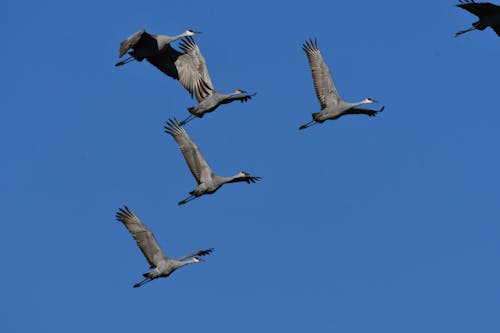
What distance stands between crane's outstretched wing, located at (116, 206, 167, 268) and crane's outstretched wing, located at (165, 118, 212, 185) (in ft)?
6.83

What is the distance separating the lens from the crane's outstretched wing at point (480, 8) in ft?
110

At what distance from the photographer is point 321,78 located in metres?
35.8

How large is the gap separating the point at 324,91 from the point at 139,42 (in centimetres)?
526

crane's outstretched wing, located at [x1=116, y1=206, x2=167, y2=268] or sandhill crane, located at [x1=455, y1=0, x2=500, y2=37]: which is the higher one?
sandhill crane, located at [x1=455, y1=0, x2=500, y2=37]

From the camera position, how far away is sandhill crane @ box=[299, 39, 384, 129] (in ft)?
117

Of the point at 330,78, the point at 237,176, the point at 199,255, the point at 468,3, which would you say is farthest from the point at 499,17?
the point at 199,255

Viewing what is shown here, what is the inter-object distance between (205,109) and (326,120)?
3.39 meters

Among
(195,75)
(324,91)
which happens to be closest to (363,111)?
(324,91)

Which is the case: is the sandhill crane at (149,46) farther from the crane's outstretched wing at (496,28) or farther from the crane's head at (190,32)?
the crane's outstretched wing at (496,28)

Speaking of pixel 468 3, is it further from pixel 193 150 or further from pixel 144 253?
A: pixel 144 253

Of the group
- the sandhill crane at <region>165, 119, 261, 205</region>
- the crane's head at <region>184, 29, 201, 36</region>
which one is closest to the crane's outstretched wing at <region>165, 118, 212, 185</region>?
the sandhill crane at <region>165, 119, 261, 205</region>

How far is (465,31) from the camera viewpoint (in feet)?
116

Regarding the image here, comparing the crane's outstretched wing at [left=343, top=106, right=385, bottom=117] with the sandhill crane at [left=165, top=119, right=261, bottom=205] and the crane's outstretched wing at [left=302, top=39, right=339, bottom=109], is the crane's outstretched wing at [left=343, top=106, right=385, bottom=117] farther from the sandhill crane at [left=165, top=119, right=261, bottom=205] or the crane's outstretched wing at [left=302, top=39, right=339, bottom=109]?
the sandhill crane at [left=165, top=119, right=261, bottom=205]

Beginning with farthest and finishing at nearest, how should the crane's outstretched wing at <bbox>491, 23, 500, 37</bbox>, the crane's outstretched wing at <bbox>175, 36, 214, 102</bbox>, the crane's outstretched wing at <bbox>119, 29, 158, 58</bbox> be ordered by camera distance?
1. the crane's outstretched wing at <bbox>175, 36, 214, 102</bbox>
2. the crane's outstretched wing at <bbox>491, 23, 500, 37</bbox>
3. the crane's outstretched wing at <bbox>119, 29, 158, 58</bbox>
